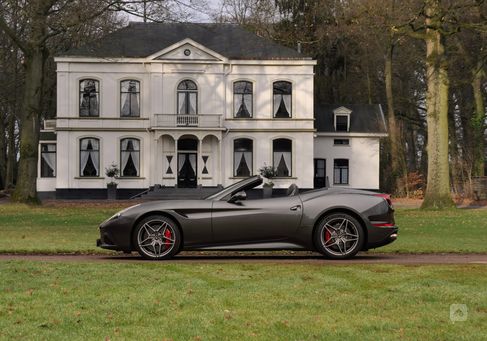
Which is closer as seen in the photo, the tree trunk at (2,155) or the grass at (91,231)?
the grass at (91,231)

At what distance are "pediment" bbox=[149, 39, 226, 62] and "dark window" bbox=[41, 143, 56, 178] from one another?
9.50 m

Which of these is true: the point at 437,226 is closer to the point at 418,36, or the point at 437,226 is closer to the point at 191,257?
the point at 418,36

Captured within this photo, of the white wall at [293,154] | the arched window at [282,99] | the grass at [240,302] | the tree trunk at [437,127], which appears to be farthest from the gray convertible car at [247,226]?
the arched window at [282,99]

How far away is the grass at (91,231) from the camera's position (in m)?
13.2

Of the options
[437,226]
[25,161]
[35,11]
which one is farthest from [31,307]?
[25,161]

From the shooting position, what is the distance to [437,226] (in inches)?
842

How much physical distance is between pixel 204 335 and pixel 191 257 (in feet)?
20.0

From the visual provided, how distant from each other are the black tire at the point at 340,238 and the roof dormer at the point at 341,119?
40.6 metres

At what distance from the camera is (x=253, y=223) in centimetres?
1077

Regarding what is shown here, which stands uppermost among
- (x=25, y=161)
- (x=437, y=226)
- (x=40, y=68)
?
(x=40, y=68)

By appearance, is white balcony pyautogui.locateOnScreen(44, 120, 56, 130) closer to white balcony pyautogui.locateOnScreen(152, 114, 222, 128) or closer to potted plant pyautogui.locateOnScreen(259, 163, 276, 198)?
white balcony pyautogui.locateOnScreen(152, 114, 222, 128)

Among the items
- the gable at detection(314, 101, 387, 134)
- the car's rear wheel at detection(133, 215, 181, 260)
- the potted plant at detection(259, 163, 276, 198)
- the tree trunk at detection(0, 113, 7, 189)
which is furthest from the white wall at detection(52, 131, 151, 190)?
the car's rear wheel at detection(133, 215, 181, 260)

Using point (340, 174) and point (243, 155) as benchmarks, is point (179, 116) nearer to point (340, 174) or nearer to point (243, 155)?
point (243, 155)

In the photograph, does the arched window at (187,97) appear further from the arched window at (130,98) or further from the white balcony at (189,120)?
the arched window at (130,98)
